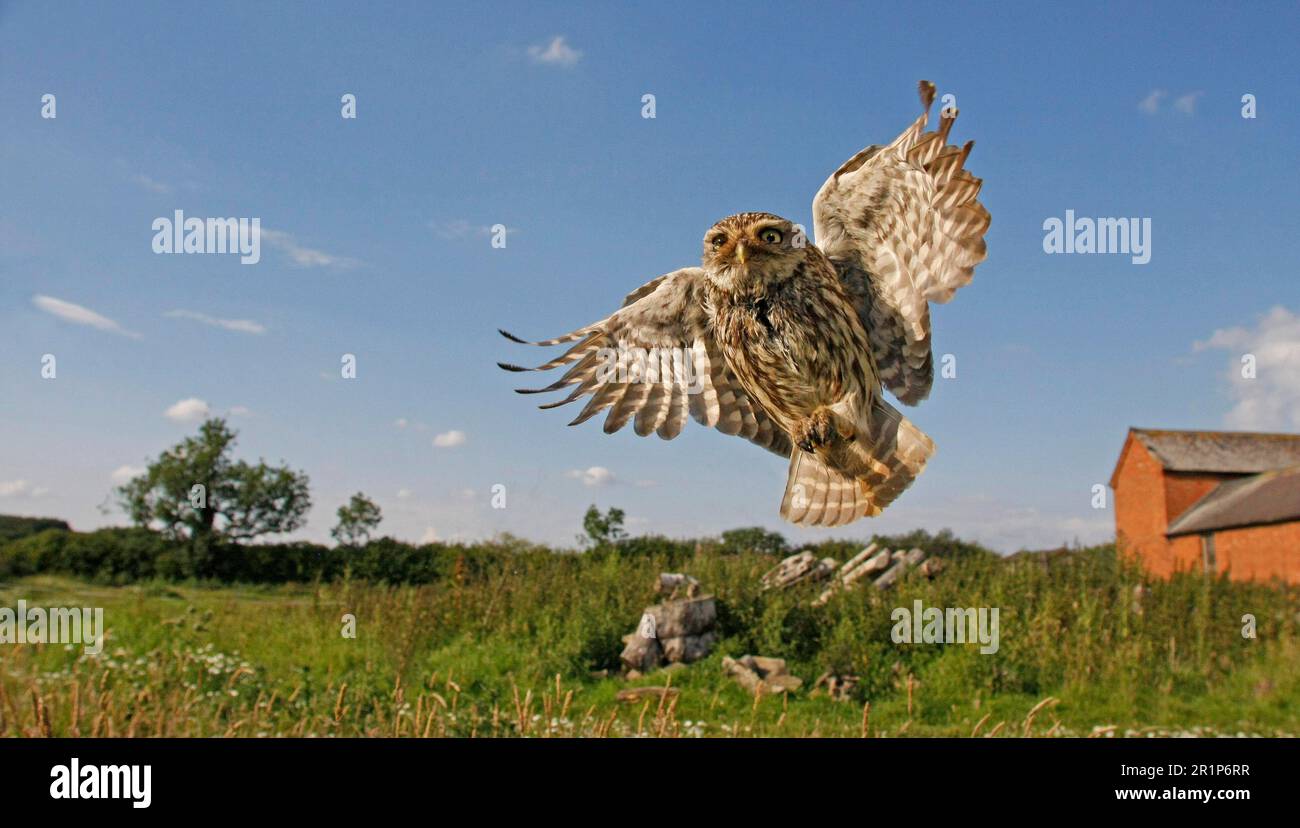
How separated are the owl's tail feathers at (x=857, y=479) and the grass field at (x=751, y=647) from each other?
18.7ft

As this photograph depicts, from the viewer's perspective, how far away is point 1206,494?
77.9 ft

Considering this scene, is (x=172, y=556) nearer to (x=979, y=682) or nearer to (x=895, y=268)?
(x=979, y=682)

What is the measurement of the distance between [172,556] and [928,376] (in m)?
16.8

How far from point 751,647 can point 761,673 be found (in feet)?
3.05

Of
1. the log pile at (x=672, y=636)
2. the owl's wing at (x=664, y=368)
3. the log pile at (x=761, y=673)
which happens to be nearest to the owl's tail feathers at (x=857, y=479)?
the owl's wing at (x=664, y=368)

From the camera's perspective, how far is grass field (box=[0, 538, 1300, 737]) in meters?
7.85

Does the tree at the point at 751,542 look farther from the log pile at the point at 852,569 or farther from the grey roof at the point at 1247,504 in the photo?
the grey roof at the point at 1247,504

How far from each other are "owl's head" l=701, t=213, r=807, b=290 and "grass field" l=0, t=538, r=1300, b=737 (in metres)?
5.53

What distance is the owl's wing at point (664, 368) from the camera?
1.80 m

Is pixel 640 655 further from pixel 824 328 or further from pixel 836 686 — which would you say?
pixel 824 328

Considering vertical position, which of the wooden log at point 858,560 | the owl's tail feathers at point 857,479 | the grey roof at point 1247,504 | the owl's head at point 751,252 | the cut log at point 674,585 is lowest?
the cut log at point 674,585
